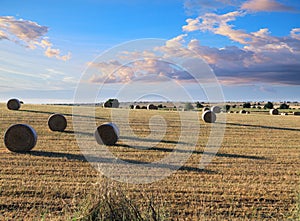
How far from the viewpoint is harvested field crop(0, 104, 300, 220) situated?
8320 millimetres

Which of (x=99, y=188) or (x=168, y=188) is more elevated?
(x=99, y=188)

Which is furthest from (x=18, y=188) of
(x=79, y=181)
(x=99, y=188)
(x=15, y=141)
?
(x=15, y=141)

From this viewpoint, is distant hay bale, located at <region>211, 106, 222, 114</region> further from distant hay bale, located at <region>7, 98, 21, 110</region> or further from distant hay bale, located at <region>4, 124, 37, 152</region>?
distant hay bale, located at <region>4, 124, 37, 152</region>

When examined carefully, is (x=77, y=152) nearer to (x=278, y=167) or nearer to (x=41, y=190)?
(x=41, y=190)

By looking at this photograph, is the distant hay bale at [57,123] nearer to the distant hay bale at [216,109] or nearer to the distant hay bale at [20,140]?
the distant hay bale at [20,140]

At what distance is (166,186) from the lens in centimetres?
1055

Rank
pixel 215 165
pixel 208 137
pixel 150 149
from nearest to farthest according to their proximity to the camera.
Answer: pixel 215 165, pixel 150 149, pixel 208 137

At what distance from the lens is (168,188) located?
33.9ft

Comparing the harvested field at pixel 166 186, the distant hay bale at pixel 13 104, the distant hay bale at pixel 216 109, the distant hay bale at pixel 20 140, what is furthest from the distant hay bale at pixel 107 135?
the distant hay bale at pixel 216 109

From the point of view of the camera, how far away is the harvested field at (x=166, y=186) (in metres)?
8.32

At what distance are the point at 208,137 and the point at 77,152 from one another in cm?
983

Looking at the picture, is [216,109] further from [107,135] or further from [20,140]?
[20,140]

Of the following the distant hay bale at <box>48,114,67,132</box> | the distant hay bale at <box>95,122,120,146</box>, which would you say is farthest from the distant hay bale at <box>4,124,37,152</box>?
the distant hay bale at <box>48,114,67,132</box>

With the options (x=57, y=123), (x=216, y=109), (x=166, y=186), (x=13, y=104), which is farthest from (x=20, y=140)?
(x=216, y=109)
